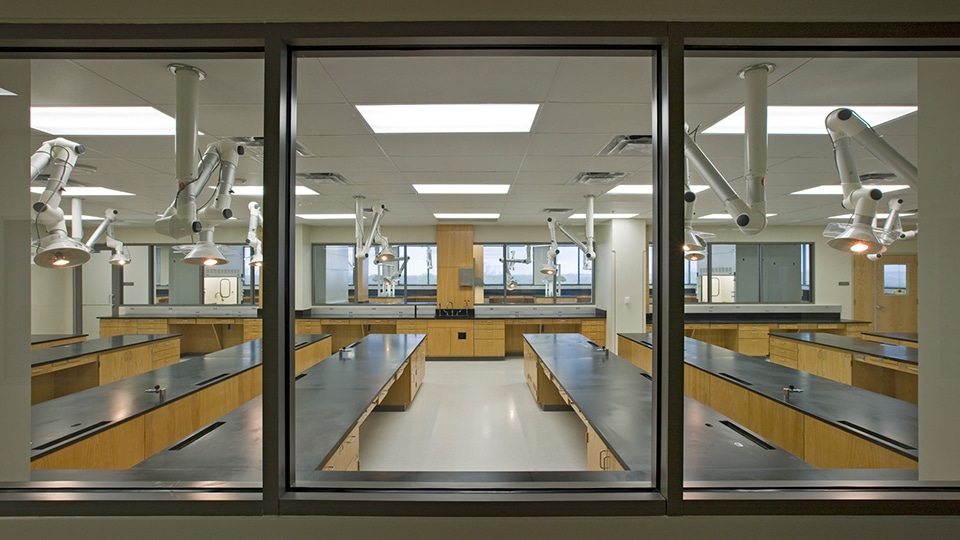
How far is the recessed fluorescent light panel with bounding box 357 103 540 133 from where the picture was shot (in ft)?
7.91

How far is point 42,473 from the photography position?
3.89 feet

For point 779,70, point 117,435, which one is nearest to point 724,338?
point 779,70

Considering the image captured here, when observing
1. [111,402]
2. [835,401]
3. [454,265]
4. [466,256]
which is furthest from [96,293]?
[835,401]

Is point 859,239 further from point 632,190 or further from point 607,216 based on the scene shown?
point 607,216

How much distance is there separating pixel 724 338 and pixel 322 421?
6.12 m

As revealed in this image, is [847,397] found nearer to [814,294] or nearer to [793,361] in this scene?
[793,361]

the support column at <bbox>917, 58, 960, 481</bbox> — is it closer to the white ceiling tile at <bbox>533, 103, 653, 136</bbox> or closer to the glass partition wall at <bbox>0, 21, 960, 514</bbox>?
the glass partition wall at <bbox>0, 21, 960, 514</bbox>

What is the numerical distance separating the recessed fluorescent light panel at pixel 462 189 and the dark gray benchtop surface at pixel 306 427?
198cm

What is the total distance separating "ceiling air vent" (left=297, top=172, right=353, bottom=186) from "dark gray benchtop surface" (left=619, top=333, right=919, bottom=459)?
341 cm

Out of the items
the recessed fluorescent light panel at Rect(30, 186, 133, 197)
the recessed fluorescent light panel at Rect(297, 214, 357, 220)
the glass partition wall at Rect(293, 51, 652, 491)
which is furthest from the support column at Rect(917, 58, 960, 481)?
the recessed fluorescent light panel at Rect(297, 214, 357, 220)

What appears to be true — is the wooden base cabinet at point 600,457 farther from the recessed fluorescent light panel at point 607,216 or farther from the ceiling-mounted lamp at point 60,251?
the recessed fluorescent light panel at point 607,216

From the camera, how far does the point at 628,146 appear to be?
306 cm

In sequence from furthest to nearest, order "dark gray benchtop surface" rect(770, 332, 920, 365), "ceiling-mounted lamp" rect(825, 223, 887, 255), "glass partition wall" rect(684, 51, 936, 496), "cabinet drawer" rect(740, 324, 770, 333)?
"cabinet drawer" rect(740, 324, 770, 333), "dark gray benchtop surface" rect(770, 332, 920, 365), "ceiling-mounted lamp" rect(825, 223, 887, 255), "glass partition wall" rect(684, 51, 936, 496)

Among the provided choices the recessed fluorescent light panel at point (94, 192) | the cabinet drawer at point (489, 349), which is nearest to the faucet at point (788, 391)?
the cabinet drawer at point (489, 349)
